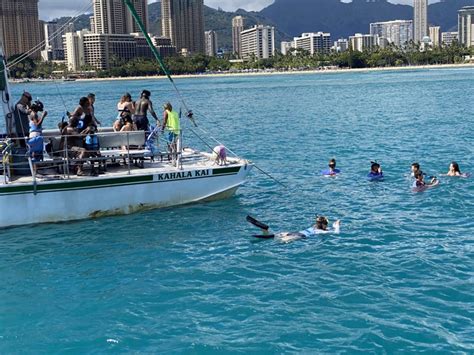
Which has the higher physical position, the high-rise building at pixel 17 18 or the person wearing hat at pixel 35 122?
the high-rise building at pixel 17 18

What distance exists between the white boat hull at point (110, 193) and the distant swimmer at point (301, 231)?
3.10m

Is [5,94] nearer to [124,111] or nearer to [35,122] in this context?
[35,122]

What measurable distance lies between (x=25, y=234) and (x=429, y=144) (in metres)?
26.5

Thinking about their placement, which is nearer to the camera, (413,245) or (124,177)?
(413,245)

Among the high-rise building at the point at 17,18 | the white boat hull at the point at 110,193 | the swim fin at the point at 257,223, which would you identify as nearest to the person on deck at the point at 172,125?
the white boat hull at the point at 110,193

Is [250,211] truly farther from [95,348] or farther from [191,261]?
[95,348]

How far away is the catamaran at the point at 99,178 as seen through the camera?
17688 mm

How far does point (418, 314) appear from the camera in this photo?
11930 millimetres

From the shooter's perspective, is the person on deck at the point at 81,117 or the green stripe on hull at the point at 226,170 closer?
the person on deck at the point at 81,117

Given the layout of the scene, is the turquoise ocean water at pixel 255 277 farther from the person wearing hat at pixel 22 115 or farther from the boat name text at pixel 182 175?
the person wearing hat at pixel 22 115

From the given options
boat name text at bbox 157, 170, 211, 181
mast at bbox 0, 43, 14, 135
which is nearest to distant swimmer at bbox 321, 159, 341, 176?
boat name text at bbox 157, 170, 211, 181

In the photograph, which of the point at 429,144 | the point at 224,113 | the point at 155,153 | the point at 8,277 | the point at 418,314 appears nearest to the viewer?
the point at 418,314

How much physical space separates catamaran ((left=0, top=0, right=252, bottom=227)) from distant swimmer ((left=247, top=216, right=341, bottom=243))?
325cm

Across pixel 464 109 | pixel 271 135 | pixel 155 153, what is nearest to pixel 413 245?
pixel 155 153
